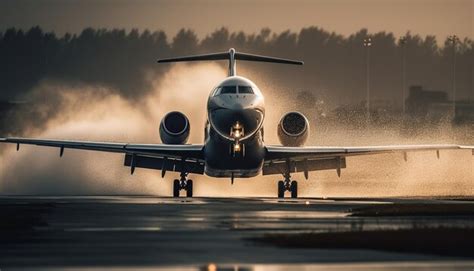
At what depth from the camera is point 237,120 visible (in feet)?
175

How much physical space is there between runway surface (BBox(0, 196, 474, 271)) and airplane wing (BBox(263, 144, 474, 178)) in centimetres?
1142

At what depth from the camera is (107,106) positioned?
81.5 m

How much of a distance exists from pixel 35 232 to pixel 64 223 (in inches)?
141

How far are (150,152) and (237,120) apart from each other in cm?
499

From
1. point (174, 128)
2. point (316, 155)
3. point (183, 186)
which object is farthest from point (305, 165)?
point (174, 128)

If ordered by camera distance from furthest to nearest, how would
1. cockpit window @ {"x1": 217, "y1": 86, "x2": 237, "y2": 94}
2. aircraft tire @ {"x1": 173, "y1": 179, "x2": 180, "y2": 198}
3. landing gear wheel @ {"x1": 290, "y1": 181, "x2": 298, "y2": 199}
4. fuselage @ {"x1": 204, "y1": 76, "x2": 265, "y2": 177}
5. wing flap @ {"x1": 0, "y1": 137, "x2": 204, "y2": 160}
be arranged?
aircraft tire @ {"x1": 173, "y1": 179, "x2": 180, "y2": 198}
landing gear wheel @ {"x1": 290, "y1": 181, "x2": 298, "y2": 199}
wing flap @ {"x1": 0, "y1": 137, "x2": 204, "y2": 160}
cockpit window @ {"x1": 217, "y1": 86, "x2": 237, "y2": 94}
fuselage @ {"x1": 204, "y1": 76, "x2": 265, "y2": 177}

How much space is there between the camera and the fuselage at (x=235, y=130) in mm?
53469

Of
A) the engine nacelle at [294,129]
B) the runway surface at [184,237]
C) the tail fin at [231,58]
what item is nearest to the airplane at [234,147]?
the engine nacelle at [294,129]

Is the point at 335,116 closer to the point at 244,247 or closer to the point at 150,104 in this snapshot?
the point at 150,104

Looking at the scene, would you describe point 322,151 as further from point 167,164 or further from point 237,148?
point 167,164

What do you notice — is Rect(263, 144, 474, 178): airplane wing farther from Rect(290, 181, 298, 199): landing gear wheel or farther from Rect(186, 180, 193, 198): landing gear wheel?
Rect(186, 180, 193, 198): landing gear wheel

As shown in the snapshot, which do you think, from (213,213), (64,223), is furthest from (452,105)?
(64,223)

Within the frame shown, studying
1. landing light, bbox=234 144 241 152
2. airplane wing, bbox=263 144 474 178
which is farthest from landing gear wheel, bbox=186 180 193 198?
landing light, bbox=234 144 241 152

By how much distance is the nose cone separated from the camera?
175 feet
